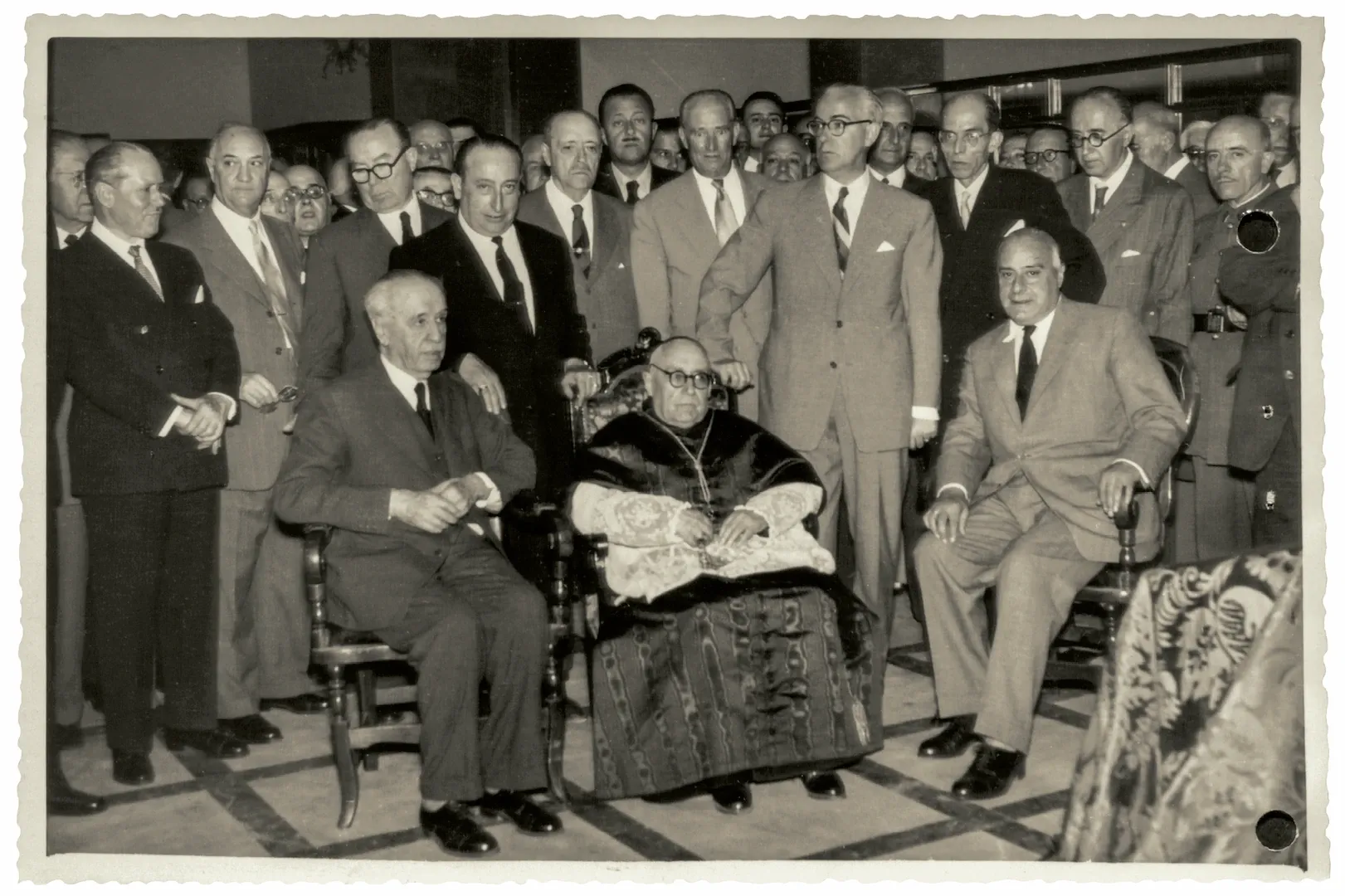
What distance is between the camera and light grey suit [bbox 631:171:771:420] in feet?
15.3

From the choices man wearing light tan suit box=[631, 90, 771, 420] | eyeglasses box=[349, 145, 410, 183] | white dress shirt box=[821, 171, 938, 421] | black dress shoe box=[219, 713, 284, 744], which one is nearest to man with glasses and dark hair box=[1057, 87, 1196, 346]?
white dress shirt box=[821, 171, 938, 421]

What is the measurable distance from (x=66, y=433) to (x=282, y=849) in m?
1.31

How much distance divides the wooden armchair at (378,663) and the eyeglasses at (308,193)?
1.08 m

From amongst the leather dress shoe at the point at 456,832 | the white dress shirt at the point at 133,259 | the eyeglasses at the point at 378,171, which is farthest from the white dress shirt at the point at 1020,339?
the white dress shirt at the point at 133,259

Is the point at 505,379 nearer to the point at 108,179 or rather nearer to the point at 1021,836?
the point at 108,179

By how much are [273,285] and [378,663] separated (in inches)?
47.7

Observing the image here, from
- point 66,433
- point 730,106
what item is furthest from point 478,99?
point 66,433

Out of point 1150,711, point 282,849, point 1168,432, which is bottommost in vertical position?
point 282,849

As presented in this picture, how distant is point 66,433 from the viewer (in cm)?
420

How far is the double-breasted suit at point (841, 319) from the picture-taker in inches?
181

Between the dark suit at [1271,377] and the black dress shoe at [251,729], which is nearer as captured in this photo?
the dark suit at [1271,377]

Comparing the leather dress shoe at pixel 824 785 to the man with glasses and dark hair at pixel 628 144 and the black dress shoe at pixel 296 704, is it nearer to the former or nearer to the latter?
the black dress shoe at pixel 296 704

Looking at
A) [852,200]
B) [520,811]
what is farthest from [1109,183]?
[520,811]

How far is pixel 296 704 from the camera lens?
4688 mm
